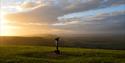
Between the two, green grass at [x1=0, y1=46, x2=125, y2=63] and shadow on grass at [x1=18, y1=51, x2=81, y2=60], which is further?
shadow on grass at [x1=18, y1=51, x2=81, y2=60]

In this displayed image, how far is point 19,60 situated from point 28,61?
168 cm

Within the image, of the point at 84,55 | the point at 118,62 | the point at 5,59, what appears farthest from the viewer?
the point at 84,55

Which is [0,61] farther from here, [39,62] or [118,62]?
[118,62]

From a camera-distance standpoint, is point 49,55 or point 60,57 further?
point 49,55

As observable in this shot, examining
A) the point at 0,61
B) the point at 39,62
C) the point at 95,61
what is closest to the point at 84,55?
the point at 95,61

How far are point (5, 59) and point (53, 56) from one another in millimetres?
9617

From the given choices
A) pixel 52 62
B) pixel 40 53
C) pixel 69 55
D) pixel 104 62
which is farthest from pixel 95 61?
pixel 40 53

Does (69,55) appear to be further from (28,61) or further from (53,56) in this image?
(28,61)

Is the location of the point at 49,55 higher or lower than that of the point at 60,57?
higher

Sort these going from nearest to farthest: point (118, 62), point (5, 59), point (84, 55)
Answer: point (118, 62) → point (5, 59) → point (84, 55)

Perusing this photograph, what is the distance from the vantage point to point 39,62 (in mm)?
38938

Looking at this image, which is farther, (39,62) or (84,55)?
(84,55)

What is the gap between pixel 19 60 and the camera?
133 feet

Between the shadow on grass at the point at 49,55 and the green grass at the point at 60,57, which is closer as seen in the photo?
the green grass at the point at 60,57
